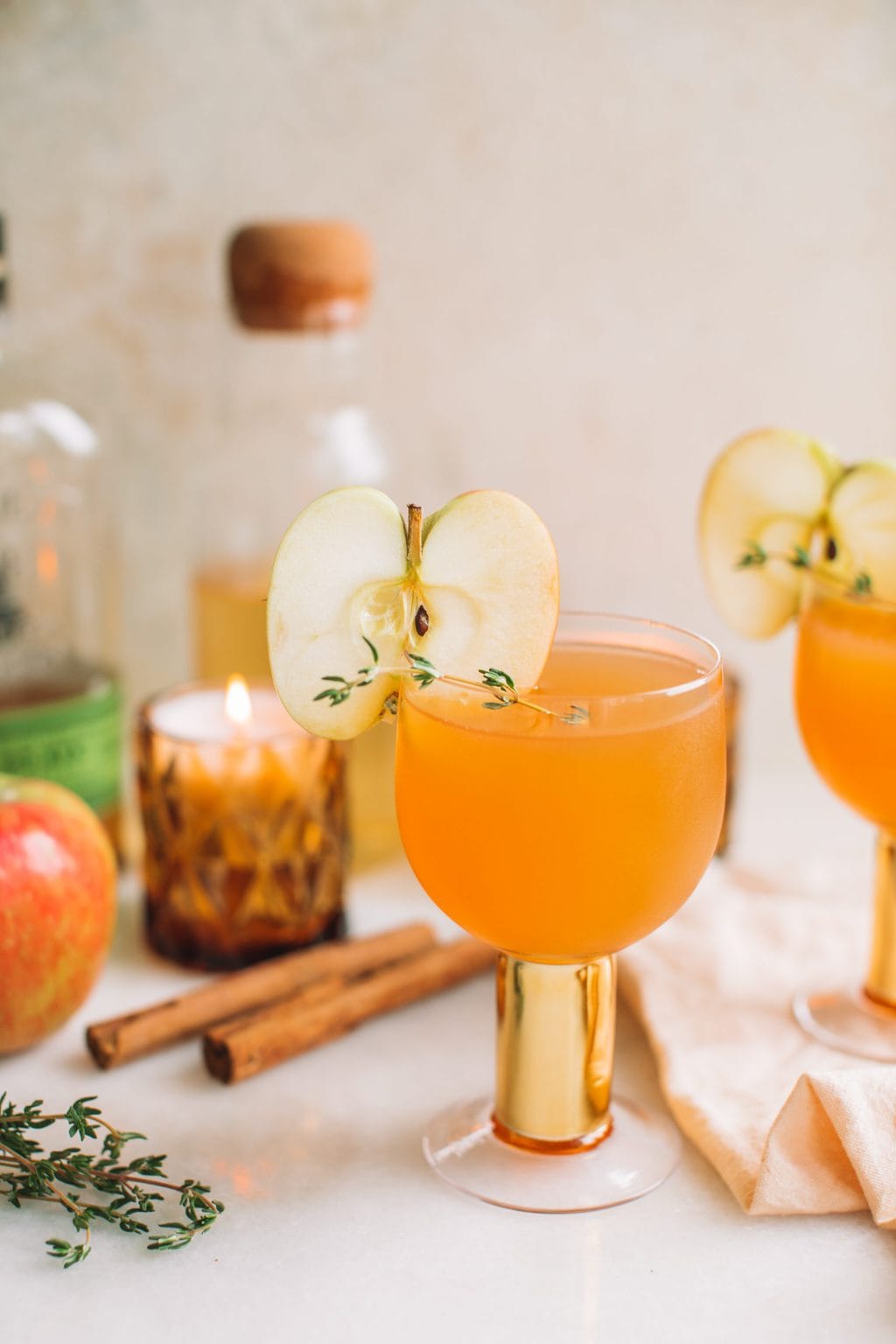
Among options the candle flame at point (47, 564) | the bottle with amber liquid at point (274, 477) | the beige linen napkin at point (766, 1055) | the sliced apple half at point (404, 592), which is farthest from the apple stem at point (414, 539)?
the candle flame at point (47, 564)

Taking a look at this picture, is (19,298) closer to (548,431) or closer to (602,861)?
(548,431)

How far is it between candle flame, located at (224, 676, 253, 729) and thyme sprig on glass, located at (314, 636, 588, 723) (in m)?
0.32

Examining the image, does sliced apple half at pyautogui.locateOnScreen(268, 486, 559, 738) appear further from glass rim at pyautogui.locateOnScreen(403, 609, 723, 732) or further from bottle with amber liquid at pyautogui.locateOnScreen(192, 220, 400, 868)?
bottle with amber liquid at pyautogui.locateOnScreen(192, 220, 400, 868)

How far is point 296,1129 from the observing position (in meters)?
0.83

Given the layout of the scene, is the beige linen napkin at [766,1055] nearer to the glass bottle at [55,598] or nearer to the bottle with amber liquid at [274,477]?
the bottle with amber liquid at [274,477]

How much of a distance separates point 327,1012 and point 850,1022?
333 mm

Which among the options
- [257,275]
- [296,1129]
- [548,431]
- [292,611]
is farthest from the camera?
[548,431]

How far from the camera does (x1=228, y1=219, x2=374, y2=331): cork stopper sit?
41.9 inches

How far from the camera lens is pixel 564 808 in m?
0.70

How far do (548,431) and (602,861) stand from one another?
0.67 meters

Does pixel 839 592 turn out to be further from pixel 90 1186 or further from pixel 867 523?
pixel 90 1186

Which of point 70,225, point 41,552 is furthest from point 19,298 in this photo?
point 41,552

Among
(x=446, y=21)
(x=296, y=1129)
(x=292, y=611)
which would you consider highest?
(x=446, y=21)

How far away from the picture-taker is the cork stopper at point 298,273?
1065 mm
